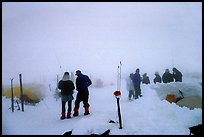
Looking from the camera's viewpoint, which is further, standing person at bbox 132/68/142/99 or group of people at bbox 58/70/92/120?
standing person at bbox 132/68/142/99

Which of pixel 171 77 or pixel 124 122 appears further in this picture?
pixel 171 77

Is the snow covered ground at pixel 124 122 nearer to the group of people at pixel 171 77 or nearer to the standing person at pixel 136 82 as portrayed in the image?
the standing person at pixel 136 82

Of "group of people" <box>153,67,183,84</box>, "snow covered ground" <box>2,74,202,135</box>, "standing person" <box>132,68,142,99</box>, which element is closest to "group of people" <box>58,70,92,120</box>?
"snow covered ground" <box>2,74,202,135</box>

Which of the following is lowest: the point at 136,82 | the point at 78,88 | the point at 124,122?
the point at 124,122

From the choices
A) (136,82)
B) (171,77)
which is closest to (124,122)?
(136,82)

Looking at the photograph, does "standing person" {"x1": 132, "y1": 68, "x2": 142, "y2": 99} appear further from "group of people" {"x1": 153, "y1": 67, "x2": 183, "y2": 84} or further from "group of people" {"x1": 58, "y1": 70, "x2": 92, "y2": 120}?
"group of people" {"x1": 58, "y1": 70, "x2": 92, "y2": 120}

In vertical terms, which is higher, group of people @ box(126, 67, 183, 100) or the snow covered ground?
group of people @ box(126, 67, 183, 100)

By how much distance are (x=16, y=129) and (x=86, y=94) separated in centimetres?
260

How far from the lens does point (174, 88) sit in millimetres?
16078

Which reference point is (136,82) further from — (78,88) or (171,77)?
(78,88)

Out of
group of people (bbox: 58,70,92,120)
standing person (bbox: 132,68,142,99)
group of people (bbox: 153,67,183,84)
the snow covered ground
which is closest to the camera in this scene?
the snow covered ground

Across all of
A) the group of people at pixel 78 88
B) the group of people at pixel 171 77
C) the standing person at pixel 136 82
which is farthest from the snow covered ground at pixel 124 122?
the group of people at pixel 171 77

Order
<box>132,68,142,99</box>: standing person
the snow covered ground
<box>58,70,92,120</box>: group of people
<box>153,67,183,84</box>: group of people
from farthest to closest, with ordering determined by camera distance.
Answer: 1. <box>153,67,183,84</box>: group of people
2. <box>132,68,142,99</box>: standing person
3. <box>58,70,92,120</box>: group of people
4. the snow covered ground

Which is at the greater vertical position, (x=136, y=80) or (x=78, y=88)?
(x=78, y=88)
